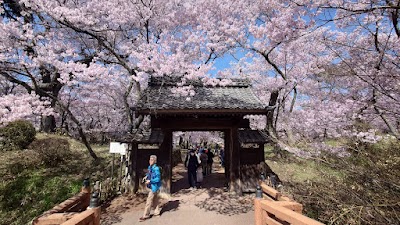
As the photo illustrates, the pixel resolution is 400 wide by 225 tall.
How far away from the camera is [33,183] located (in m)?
9.44

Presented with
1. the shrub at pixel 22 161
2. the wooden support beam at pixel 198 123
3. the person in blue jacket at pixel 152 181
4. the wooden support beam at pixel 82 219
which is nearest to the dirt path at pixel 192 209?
the person in blue jacket at pixel 152 181

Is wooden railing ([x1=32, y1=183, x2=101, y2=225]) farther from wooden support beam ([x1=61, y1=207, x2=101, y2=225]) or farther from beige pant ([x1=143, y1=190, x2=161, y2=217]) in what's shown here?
beige pant ([x1=143, y1=190, x2=161, y2=217])

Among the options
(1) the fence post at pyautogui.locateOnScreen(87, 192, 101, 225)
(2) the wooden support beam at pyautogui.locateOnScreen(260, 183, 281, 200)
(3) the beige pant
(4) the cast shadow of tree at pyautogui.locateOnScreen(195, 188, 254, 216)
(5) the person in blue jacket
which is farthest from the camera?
(4) the cast shadow of tree at pyautogui.locateOnScreen(195, 188, 254, 216)

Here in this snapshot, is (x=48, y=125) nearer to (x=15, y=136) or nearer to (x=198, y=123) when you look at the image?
(x=15, y=136)

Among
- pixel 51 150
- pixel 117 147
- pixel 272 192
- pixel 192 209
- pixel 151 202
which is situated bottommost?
pixel 192 209

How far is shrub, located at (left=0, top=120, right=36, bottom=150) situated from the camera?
12.5 metres

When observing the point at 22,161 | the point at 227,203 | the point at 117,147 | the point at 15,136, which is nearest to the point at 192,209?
the point at 227,203

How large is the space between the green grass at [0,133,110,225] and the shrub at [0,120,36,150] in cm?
66

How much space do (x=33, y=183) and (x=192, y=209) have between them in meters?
6.52

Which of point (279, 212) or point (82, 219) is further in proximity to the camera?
point (279, 212)

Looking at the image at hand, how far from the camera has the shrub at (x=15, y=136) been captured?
40.9 ft

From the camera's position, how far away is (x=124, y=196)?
916cm

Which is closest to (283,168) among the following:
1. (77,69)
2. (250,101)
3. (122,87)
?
(250,101)

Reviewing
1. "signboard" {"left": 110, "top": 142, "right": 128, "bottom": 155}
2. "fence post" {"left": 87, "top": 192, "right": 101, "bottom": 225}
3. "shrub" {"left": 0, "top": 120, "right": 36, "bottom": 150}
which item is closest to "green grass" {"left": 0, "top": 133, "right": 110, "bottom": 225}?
"shrub" {"left": 0, "top": 120, "right": 36, "bottom": 150}
